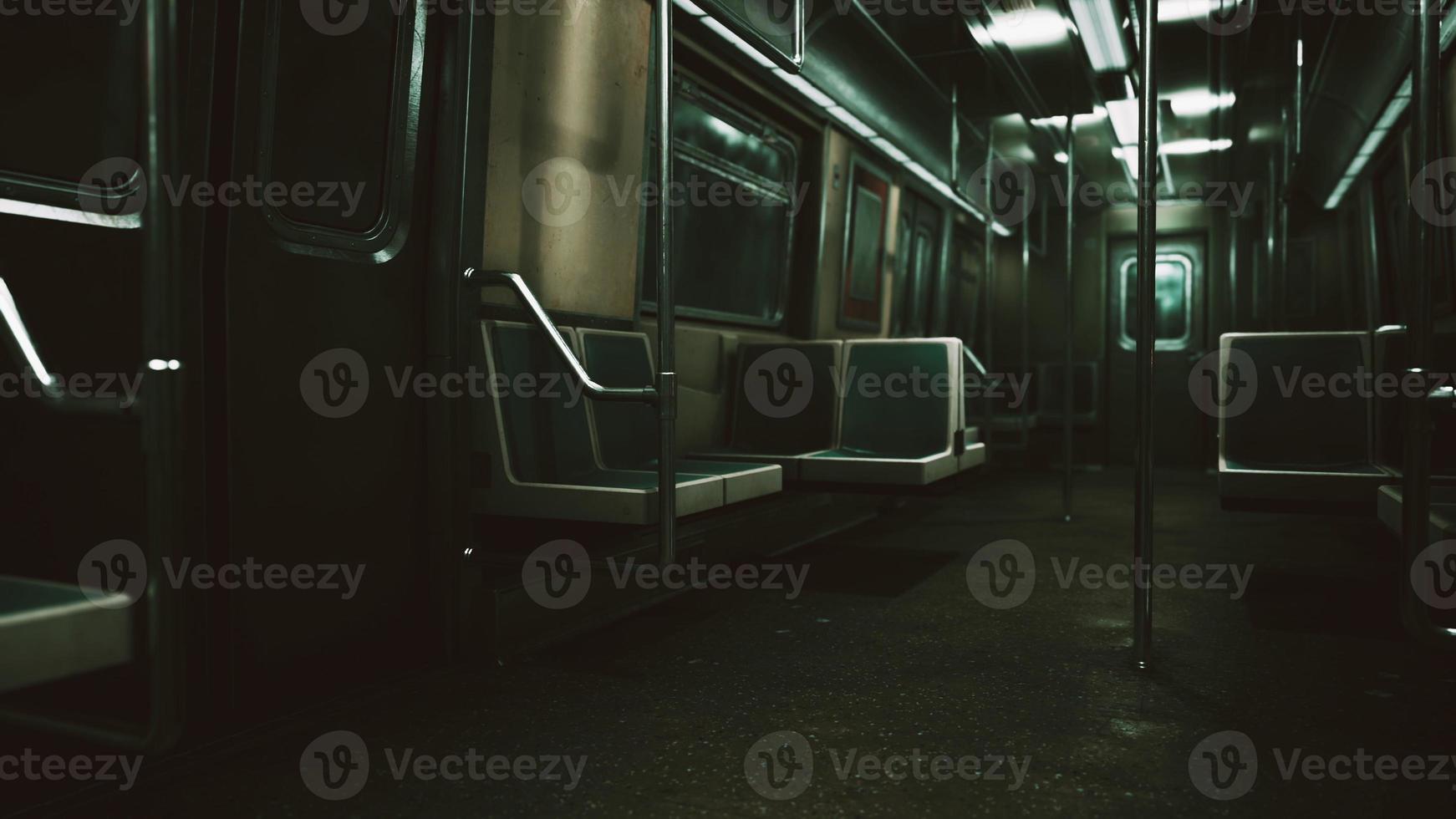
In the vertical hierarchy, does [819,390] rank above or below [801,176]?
below

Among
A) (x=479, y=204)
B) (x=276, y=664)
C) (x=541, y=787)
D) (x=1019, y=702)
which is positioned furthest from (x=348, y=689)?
(x=1019, y=702)

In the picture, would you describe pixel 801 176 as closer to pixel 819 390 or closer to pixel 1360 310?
pixel 819 390

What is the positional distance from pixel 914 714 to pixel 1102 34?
166 inches

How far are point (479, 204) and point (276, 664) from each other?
1.45 meters

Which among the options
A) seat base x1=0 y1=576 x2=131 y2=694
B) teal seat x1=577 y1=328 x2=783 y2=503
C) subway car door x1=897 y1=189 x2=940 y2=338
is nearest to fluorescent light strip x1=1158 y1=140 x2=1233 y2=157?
subway car door x1=897 y1=189 x2=940 y2=338

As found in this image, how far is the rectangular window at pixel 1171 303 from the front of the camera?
10.2 meters

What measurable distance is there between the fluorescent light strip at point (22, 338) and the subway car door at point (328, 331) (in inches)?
33.2

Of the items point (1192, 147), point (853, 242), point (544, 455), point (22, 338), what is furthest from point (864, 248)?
point (22, 338)

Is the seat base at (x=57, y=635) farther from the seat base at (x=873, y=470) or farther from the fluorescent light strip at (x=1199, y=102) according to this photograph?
the fluorescent light strip at (x=1199, y=102)

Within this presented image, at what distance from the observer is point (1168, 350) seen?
1024cm

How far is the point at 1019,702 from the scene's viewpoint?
2641 mm

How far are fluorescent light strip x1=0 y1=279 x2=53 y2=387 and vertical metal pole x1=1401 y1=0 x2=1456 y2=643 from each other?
2.09 m
